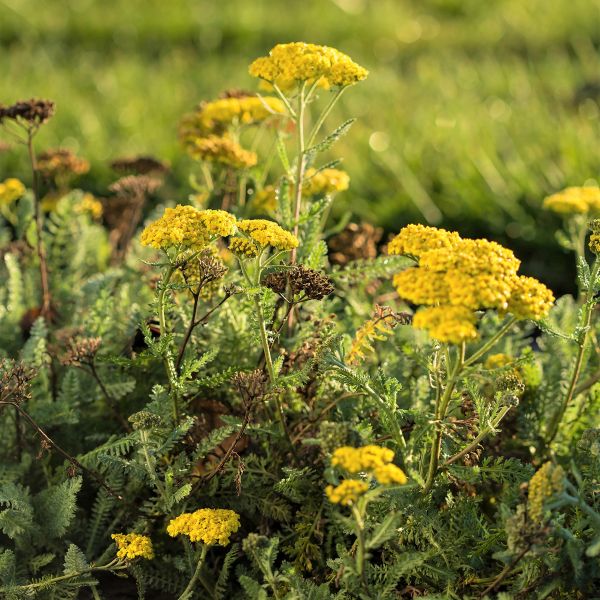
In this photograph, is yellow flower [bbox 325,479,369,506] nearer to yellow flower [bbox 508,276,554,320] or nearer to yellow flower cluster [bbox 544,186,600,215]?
yellow flower [bbox 508,276,554,320]

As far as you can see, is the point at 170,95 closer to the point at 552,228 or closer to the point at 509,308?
the point at 552,228

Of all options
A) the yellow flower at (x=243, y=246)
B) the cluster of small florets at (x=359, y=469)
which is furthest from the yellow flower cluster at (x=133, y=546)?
the yellow flower at (x=243, y=246)

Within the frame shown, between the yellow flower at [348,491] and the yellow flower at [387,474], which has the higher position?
the yellow flower at [387,474]

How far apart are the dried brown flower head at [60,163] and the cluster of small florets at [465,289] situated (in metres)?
1.73

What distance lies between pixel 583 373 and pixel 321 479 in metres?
0.90

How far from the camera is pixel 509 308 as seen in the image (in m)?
1.57

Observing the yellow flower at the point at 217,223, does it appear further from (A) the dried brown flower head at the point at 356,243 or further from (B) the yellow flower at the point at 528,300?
(A) the dried brown flower head at the point at 356,243

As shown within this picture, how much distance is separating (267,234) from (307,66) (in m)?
0.46

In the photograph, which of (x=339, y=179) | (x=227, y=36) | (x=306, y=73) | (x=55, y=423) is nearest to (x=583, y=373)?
(x=339, y=179)

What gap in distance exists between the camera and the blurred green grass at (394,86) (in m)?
4.17

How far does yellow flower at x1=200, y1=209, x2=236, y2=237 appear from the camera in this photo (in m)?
1.75

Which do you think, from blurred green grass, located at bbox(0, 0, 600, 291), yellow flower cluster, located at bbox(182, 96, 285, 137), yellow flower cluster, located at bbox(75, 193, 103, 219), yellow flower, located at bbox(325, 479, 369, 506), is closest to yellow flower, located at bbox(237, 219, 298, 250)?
yellow flower, located at bbox(325, 479, 369, 506)

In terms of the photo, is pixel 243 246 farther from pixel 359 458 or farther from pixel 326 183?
pixel 326 183

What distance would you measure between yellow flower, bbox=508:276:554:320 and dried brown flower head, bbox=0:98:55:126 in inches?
56.2
